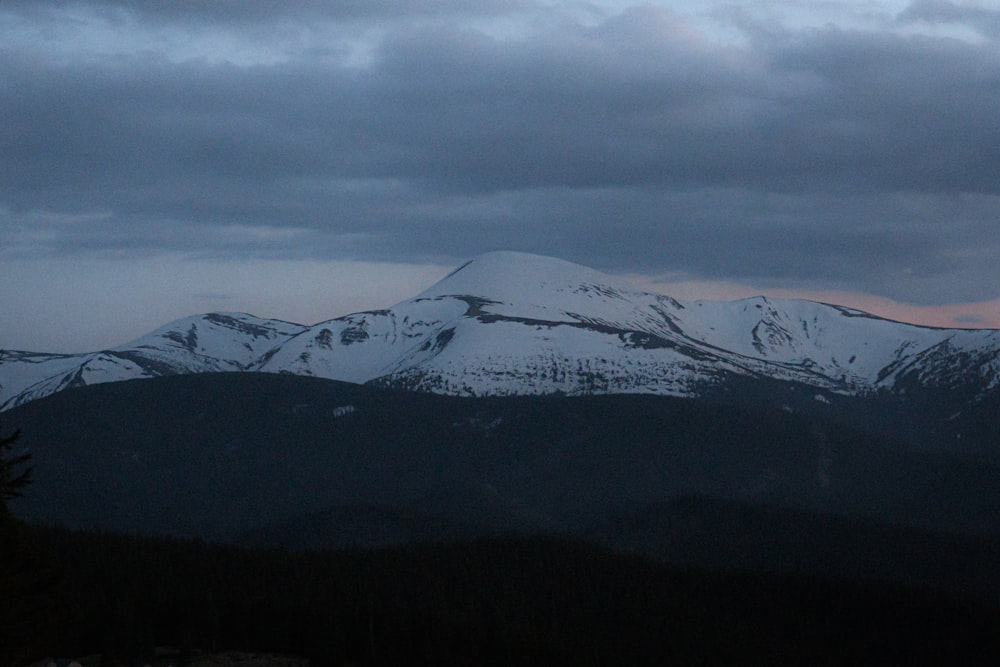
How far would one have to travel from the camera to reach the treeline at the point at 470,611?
125 m

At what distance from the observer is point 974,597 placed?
19938cm

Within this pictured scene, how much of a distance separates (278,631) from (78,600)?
18095 millimetres

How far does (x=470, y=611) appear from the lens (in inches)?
6230

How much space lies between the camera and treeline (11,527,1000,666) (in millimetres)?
125312

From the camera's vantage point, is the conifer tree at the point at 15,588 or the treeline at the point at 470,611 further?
the treeline at the point at 470,611

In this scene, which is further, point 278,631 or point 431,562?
point 431,562

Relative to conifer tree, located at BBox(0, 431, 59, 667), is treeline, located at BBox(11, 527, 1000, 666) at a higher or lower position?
lower

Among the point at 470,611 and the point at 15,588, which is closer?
the point at 15,588

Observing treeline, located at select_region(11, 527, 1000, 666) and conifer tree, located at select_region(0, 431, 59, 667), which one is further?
treeline, located at select_region(11, 527, 1000, 666)

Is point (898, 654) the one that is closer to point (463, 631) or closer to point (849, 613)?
point (849, 613)

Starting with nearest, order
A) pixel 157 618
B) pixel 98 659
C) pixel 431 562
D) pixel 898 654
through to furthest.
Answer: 1. pixel 98 659
2. pixel 157 618
3. pixel 898 654
4. pixel 431 562

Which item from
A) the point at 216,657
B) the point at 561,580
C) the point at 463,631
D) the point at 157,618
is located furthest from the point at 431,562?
the point at 216,657

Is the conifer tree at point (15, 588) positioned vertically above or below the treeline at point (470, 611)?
above

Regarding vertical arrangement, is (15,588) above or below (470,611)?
above
